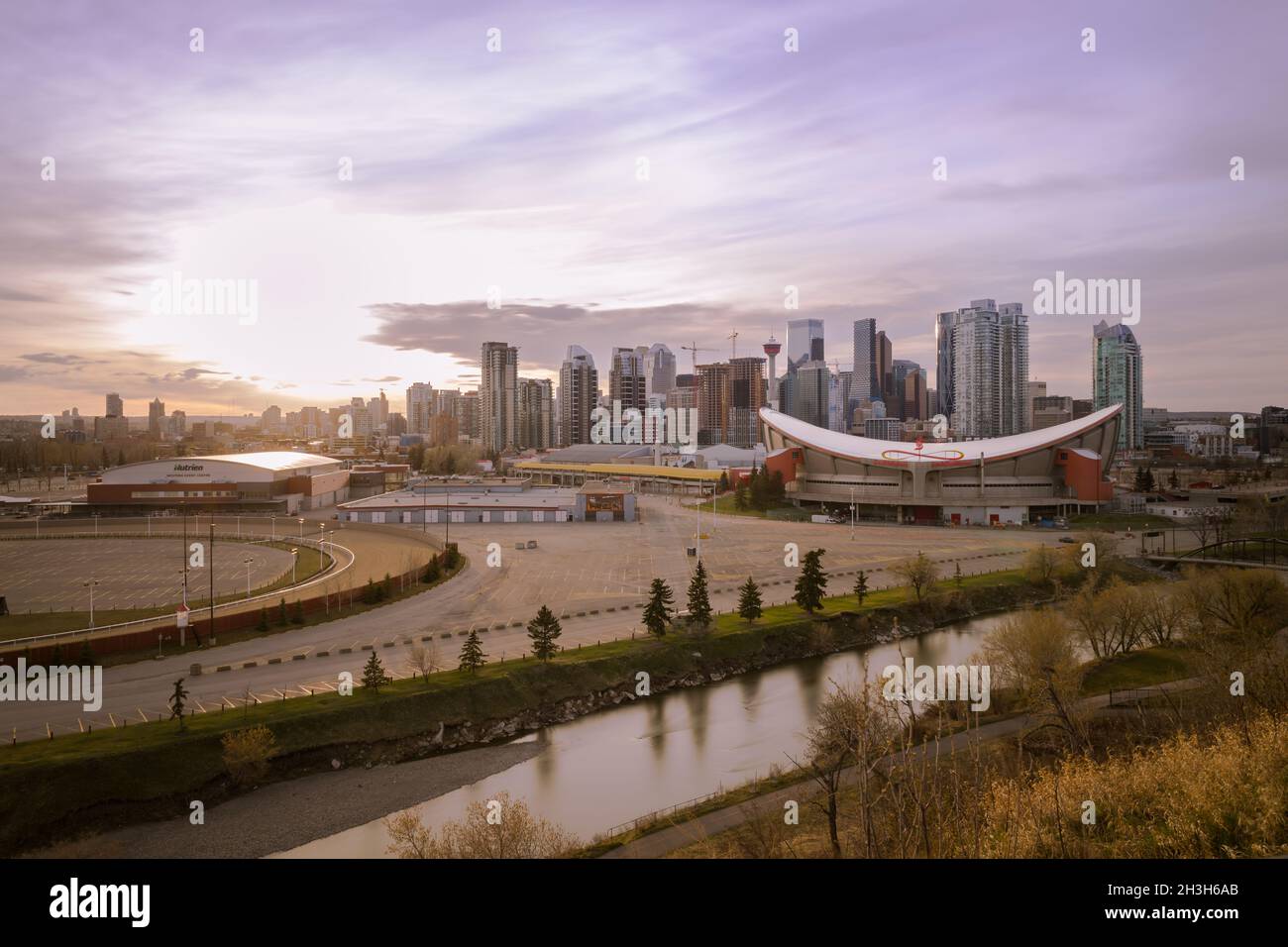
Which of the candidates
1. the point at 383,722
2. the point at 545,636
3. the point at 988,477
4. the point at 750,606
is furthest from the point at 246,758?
the point at 988,477

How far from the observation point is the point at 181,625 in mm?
12969

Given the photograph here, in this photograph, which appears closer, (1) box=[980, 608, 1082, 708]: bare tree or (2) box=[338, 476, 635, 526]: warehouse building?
(1) box=[980, 608, 1082, 708]: bare tree

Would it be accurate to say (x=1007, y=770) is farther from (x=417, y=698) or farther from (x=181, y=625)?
(x=181, y=625)

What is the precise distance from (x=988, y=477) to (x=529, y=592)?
20.7 meters

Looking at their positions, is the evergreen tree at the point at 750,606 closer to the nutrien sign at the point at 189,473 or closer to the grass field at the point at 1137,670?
the grass field at the point at 1137,670

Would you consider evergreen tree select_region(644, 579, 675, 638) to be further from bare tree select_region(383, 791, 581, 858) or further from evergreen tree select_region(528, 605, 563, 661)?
bare tree select_region(383, 791, 581, 858)

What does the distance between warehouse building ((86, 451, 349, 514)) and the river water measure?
25140 mm

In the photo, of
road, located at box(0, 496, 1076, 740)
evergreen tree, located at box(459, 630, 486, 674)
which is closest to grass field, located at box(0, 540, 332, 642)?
road, located at box(0, 496, 1076, 740)

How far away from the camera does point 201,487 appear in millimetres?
32188

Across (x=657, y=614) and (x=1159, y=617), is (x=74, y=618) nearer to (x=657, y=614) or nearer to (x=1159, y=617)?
(x=657, y=614)

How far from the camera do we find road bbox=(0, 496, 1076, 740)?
11305 mm

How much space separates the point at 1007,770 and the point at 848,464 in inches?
1021

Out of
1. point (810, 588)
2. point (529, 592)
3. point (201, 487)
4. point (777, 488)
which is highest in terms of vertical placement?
point (201, 487)
